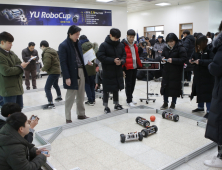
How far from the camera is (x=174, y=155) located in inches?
99.6

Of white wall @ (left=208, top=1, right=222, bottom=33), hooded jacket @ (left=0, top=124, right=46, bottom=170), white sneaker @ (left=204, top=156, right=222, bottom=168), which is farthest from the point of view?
white wall @ (left=208, top=1, right=222, bottom=33)

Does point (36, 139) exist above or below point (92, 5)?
A: below

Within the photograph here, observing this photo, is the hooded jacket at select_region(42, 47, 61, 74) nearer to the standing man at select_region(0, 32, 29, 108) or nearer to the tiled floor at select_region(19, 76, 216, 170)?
the tiled floor at select_region(19, 76, 216, 170)

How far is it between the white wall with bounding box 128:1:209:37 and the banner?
13.7 ft

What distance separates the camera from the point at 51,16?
945 cm

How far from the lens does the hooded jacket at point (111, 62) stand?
3.83m

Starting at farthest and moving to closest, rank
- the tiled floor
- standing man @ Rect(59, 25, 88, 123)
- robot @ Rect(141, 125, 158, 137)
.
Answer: standing man @ Rect(59, 25, 88, 123)
robot @ Rect(141, 125, 158, 137)
the tiled floor

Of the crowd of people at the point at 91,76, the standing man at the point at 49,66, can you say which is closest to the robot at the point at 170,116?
the crowd of people at the point at 91,76

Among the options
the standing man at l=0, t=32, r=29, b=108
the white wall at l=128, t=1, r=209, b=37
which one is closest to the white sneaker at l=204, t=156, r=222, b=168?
the standing man at l=0, t=32, r=29, b=108

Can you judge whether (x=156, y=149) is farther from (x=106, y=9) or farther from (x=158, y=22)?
(x=158, y=22)

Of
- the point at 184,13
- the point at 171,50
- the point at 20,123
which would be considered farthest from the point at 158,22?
the point at 20,123

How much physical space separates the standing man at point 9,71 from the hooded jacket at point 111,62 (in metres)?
1.40

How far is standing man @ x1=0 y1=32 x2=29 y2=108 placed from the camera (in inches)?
112

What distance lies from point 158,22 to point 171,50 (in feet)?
34.6
